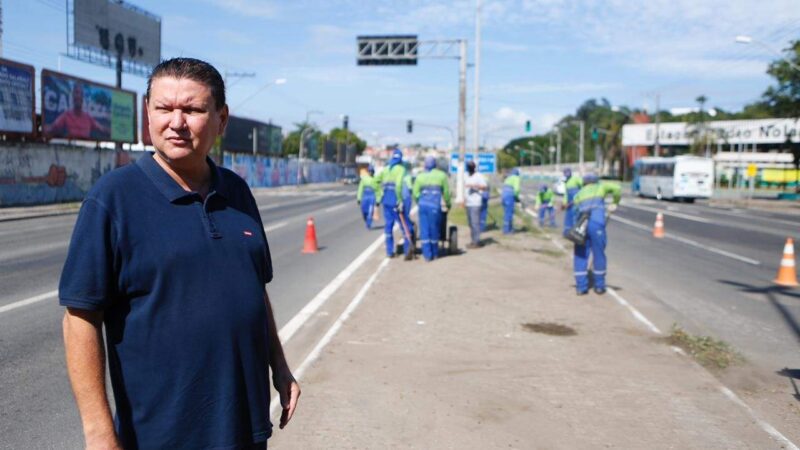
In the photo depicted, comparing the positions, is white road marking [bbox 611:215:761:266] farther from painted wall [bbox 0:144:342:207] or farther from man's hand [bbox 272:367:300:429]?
man's hand [bbox 272:367:300:429]

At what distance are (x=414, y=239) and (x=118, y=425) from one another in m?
12.2

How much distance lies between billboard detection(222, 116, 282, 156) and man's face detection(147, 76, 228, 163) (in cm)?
6432

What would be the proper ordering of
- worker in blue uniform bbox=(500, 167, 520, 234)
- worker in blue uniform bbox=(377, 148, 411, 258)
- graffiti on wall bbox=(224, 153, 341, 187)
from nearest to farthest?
worker in blue uniform bbox=(377, 148, 411, 258), worker in blue uniform bbox=(500, 167, 520, 234), graffiti on wall bbox=(224, 153, 341, 187)

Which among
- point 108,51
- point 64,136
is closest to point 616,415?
point 64,136

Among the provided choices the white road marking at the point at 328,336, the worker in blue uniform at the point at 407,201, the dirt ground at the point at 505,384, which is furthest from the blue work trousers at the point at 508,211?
the dirt ground at the point at 505,384

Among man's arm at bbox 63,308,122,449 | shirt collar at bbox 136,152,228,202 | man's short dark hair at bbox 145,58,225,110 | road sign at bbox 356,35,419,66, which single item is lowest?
man's arm at bbox 63,308,122,449

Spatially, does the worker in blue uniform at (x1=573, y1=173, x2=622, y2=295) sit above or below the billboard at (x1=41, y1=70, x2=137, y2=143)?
below

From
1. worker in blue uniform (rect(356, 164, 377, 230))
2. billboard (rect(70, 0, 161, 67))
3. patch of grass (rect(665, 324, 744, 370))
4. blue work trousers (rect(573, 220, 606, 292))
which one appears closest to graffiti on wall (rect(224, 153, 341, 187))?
billboard (rect(70, 0, 161, 67))

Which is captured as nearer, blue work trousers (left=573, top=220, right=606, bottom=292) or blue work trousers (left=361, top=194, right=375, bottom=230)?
blue work trousers (left=573, top=220, right=606, bottom=292)

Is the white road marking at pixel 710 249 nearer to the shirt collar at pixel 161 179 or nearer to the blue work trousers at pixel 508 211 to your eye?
the blue work trousers at pixel 508 211

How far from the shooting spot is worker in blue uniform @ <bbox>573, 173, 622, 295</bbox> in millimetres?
10516

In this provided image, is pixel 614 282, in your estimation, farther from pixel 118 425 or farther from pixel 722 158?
pixel 722 158

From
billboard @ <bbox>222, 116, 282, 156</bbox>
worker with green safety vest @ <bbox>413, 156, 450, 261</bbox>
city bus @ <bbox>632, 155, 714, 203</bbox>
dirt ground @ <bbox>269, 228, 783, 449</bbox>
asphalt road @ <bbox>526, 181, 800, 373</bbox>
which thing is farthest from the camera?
billboard @ <bbox>222, 116, 282, 156</bbox>

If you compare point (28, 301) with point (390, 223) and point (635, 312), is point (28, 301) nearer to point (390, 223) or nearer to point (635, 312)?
point (390, 223)
